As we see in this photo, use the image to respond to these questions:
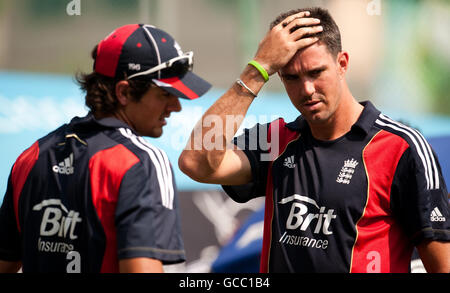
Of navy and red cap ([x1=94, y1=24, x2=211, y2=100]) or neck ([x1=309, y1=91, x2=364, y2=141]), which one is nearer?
navy and red cap ([x1=94, y1=24, x2=211, y2=100])

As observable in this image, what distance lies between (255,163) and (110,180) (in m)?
1.06

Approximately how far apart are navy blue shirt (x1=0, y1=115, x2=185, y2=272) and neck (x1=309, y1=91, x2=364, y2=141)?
1027 millimetres

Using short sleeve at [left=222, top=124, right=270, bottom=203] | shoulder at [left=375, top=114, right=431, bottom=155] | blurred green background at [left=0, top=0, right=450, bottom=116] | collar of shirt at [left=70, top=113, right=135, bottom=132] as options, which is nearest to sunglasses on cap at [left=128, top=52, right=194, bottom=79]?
collar of shirt at [left=70, top=113, right=135, bottom=132]

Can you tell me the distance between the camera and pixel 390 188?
9.93 ft

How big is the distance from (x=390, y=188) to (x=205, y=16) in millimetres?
4694

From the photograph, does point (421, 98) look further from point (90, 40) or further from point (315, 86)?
point (315, 86)

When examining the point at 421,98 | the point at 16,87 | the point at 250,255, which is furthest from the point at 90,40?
the point at 421,98

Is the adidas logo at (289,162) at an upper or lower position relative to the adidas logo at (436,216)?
upper

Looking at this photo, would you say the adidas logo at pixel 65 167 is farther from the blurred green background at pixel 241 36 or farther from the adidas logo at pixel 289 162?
the blurred green background at pixel 241 36

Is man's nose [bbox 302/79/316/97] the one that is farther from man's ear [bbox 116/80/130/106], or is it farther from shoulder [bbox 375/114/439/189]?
man's ear [bbox 116/80/130/106]

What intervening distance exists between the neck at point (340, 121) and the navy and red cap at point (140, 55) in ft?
2.60

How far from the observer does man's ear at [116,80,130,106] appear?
271 centimetres

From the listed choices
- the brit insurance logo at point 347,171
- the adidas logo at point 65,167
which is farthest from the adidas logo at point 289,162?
the adidas logo at point 65,167

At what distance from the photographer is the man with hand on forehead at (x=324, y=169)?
302 cm
